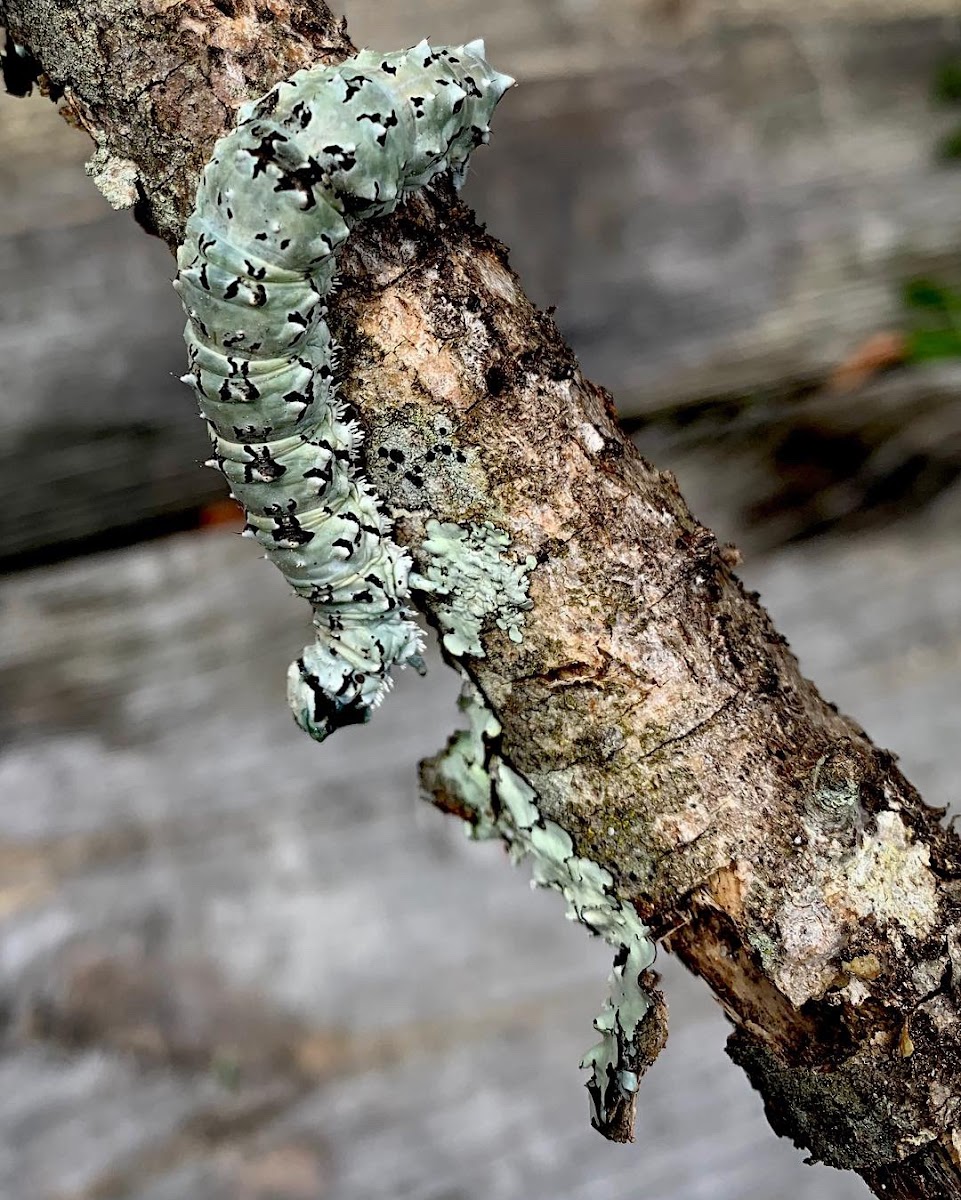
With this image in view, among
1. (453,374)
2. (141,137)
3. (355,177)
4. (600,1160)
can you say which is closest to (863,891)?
(453,374)

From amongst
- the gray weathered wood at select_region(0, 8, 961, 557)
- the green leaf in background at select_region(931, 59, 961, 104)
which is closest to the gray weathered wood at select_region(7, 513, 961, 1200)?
the gray weathered wood at select_region(0, 8, 961, 557)

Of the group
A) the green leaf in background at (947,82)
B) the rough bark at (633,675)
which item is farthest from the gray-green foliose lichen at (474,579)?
the green leaf in background at (947,82)

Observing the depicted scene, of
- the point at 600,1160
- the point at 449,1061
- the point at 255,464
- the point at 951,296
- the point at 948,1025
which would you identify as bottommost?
the point at 600,1160

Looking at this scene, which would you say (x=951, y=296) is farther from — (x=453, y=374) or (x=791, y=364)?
(x=453, y=374)

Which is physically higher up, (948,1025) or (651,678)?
(651,678)

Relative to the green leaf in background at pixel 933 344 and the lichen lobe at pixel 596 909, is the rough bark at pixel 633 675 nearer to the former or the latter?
the lichen lobe at pixel 596 909

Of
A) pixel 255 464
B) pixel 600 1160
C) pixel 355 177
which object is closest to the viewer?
pixel 355 177

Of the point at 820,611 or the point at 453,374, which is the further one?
the point at 820,611
